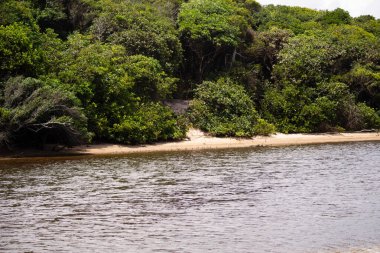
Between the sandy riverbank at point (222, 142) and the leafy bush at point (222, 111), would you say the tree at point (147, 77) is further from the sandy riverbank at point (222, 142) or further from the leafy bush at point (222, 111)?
the sandy riverbank at point (222, 142)

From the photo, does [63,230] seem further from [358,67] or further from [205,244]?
[358,67]

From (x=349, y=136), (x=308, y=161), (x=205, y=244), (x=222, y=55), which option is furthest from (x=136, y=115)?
(x=205, y=244)

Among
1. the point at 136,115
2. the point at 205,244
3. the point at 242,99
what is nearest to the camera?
the point at 205,244

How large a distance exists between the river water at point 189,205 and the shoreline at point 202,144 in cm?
206

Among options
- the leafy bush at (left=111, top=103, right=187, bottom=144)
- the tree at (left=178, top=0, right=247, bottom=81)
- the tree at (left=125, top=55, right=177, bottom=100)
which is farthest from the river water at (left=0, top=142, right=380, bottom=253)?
the tree at (left=178, top=0, right=247, bottom=81)

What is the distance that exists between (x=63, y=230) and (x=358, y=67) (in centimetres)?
3452

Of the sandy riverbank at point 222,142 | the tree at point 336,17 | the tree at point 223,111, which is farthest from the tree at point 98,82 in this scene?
the tree at point 336,17

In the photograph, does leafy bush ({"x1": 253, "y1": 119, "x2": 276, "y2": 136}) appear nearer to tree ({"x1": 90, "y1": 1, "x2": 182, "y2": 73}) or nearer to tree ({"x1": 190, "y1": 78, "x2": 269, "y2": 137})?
tree ({"x1": 190, "y1": 78, "x2": 269, "y2": 137})

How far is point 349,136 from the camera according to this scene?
1583 inches

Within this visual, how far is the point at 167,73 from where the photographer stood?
38.9 m

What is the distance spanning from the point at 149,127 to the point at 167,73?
8059mm

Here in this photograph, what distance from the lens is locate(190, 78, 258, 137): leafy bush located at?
3647 cm

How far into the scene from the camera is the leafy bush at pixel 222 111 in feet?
120

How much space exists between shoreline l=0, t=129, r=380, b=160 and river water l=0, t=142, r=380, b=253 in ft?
6.74
